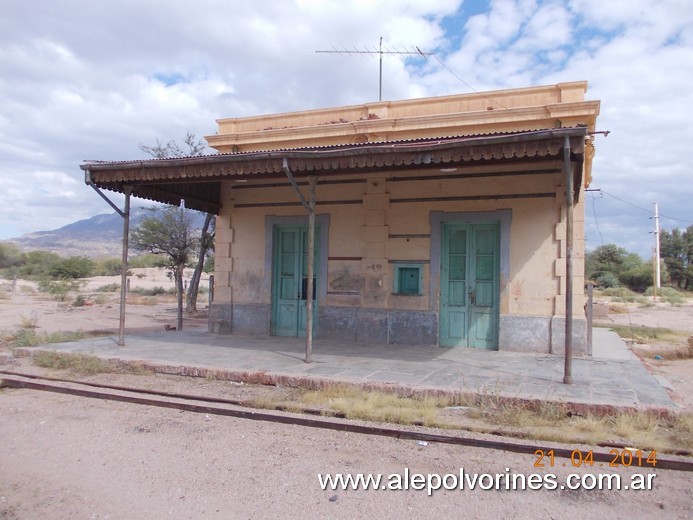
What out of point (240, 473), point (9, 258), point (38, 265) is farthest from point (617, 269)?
point (9, 258)

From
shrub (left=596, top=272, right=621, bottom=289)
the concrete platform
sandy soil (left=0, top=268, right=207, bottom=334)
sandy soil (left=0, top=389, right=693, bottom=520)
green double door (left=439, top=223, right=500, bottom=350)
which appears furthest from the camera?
shrub (left=596, top=272, right=621, bottom=289)

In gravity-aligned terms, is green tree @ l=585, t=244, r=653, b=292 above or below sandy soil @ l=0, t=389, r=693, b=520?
above

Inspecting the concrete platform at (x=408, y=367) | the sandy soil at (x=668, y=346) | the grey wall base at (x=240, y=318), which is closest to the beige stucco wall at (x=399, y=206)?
the grey wall base at (x=240, y=318)

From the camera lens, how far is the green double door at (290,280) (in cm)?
1066

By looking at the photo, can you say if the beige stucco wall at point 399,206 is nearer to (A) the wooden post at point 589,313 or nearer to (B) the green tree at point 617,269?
(A) the wooden post at point 589,313

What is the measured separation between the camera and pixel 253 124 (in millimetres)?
12094

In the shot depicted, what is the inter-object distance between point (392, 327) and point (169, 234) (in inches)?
476

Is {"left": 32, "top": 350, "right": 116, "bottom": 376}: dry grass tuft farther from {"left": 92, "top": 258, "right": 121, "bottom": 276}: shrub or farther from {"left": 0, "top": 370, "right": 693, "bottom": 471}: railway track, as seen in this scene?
{"left": 92, "top": 258, "right": 121, "bottom": 276}: shrub

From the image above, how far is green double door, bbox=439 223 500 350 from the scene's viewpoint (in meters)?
9.27

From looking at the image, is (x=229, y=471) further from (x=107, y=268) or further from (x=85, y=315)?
(x=107, y=268)

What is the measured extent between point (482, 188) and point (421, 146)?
2752mm

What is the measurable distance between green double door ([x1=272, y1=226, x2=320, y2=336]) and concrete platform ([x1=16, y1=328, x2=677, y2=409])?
1.76 ft

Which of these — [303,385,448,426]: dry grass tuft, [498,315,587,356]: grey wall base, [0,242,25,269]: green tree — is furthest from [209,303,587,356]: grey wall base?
[0,242,25,269]: green tree

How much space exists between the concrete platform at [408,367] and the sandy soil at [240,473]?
137 cm
